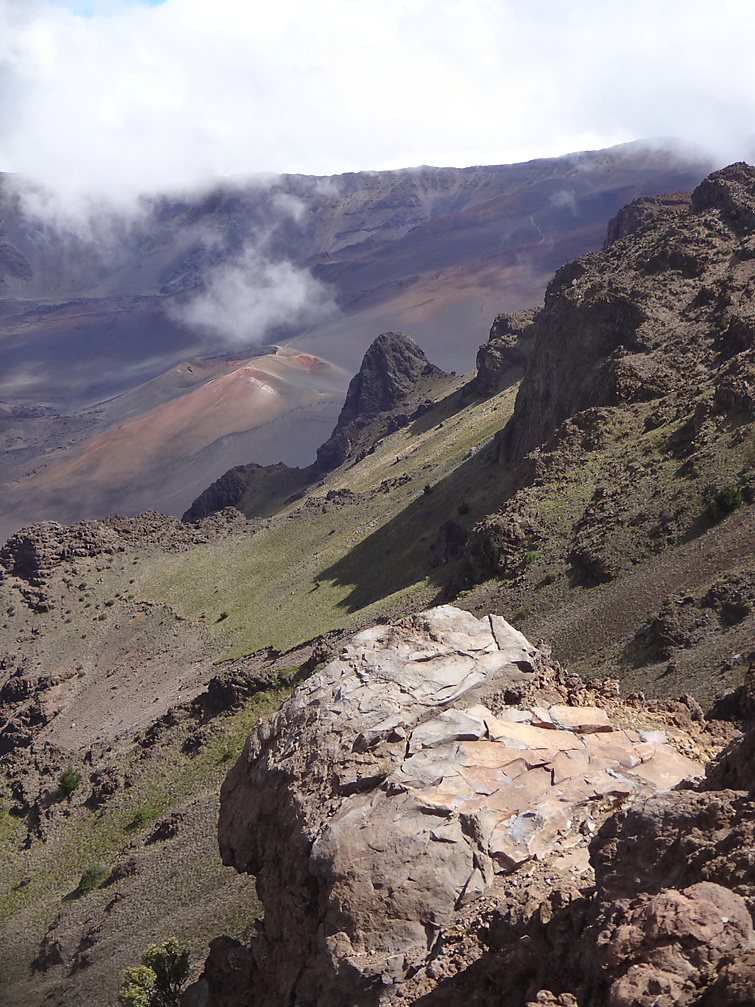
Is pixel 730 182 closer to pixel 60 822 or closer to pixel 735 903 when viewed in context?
pixel 60 822

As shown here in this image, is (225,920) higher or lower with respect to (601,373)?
lower

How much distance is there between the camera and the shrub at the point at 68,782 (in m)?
35.1

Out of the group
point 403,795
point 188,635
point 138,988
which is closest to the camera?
point 403,795

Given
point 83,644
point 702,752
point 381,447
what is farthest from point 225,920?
point 381,447

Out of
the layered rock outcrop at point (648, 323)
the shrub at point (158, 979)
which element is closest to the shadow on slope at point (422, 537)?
the layered rock outcrop at point (648, 323)

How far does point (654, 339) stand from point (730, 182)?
21125 mm

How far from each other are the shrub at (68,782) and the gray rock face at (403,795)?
67.7ft

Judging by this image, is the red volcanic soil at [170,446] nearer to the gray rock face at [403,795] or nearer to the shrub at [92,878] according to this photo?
the shrub at [92,878]

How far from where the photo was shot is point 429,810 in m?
12.4

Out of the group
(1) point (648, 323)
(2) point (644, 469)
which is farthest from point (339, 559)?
(2) point (644, 469)

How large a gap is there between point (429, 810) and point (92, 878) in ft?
62.3

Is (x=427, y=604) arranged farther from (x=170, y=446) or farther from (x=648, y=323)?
(x=170, y=446)

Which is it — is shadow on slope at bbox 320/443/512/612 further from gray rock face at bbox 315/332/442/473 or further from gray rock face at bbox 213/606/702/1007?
gray rock face at bbox 315/332/442/473

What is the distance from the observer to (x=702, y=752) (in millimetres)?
13836
